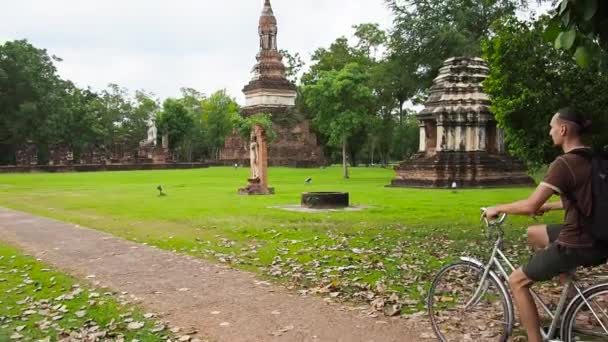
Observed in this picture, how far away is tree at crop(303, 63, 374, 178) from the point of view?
3588 centimetres

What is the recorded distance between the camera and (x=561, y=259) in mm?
4043

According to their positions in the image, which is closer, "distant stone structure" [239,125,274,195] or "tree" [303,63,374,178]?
"distant stone structure" [239,125,274,195]

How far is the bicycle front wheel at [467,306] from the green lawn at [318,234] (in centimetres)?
103

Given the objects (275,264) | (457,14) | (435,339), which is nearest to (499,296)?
(435,339)

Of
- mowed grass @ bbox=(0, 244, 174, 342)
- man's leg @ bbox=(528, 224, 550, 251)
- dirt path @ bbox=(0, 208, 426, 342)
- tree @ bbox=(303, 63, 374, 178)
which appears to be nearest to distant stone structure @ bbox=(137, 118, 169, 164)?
tree @ bbox=(303, 63, 374, 178)

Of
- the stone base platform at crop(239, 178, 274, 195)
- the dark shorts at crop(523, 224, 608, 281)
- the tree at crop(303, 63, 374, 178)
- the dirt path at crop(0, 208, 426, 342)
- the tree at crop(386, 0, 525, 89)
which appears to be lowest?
the dirt path at crop(0, 208, 426, 342)

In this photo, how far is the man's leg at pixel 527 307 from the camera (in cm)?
428

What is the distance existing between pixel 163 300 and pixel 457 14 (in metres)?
34.1

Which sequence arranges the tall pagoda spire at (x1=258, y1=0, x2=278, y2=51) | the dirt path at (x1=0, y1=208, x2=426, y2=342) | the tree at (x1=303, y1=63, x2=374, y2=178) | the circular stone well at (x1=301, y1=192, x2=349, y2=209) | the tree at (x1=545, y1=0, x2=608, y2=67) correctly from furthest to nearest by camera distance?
1. the tall pagoda spire at (x1=258, y1=0, x2=278, y2=51)
2. the tree at (x1=303, y1=63, x2=374, y2=178)
3. the circular stone well at (x1=301, y1=192, x2=349, y2=209)
4. the dirt path at (x1=0, y1=208, x2=426, y2=342)
5. the tree at (x1=545, y1=0, x2=608, y2=67)

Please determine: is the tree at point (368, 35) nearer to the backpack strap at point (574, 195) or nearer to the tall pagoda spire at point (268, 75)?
A: the tall pagoda spire at point (268, 75)

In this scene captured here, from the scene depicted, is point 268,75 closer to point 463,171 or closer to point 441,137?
point 441,137

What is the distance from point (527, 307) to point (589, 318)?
15.9 inches

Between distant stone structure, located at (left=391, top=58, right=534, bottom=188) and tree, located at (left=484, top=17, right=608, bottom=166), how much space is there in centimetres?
1064

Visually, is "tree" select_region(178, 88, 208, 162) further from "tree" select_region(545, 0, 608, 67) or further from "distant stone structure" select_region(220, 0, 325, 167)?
"tree" select_region(545, 0, 608, 67)
